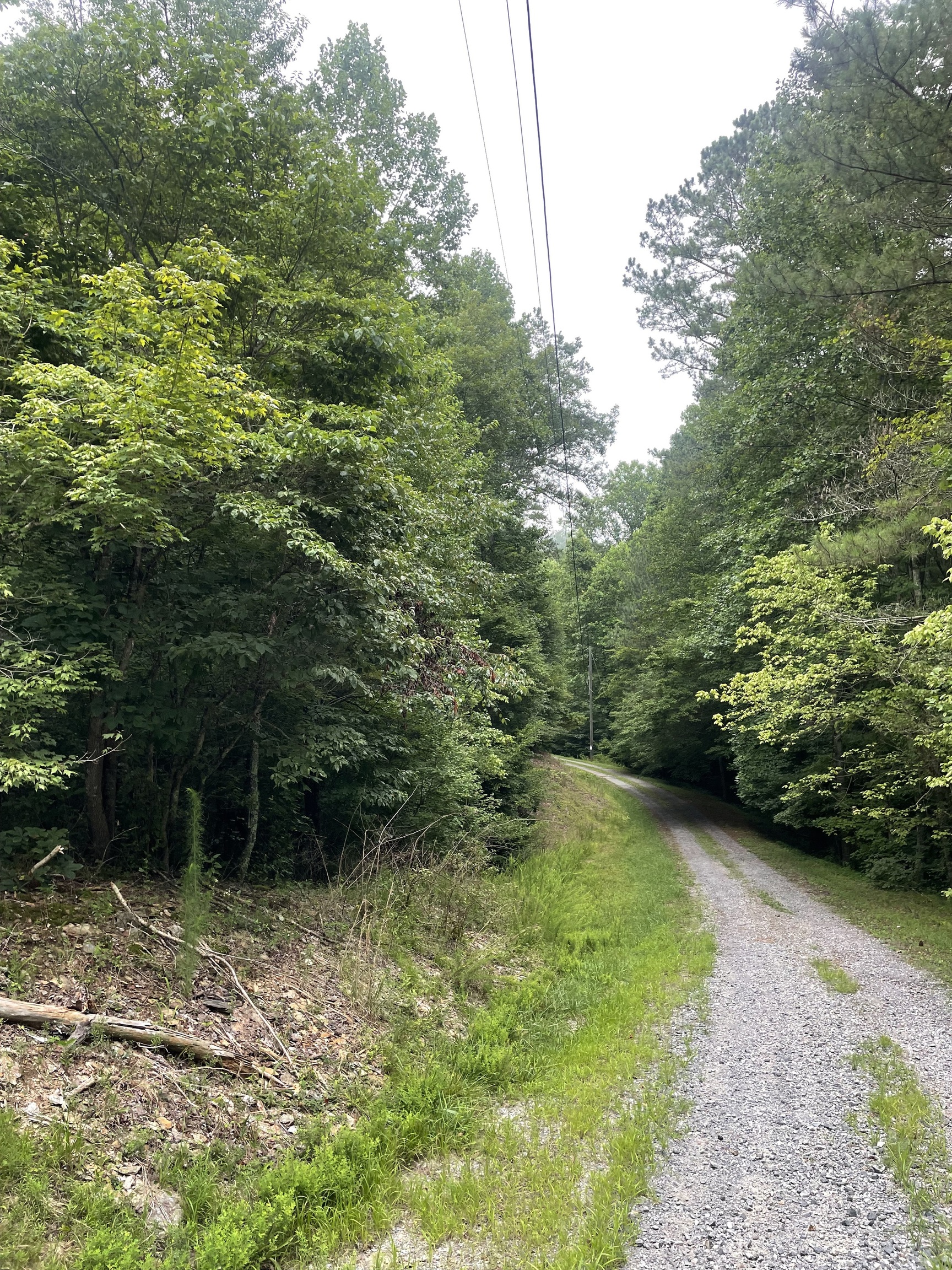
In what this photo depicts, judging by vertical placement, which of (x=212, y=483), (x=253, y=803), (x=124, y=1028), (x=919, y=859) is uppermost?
(x=212, y=483)

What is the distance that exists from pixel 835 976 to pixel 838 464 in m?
10.7

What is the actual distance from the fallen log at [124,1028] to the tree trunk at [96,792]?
232cm

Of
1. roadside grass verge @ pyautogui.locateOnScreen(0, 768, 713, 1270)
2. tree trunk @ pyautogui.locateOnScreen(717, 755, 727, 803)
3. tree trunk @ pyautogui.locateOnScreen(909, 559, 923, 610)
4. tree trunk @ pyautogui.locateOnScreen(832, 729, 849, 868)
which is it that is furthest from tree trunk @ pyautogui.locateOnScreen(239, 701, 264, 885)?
tree trunk @ pyautogui.locateOnScreen(717, 755, 727, 803)

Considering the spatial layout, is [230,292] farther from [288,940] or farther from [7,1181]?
[7,1181]

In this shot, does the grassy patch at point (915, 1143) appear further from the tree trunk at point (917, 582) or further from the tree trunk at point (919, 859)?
the tree trunk at point (919, 859)

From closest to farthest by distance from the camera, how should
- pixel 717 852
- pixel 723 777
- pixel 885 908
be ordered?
1. pixel 885 908
2. pixel 717 852
3. pixel 723 777

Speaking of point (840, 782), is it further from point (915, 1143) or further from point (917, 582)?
point (915, 1143)

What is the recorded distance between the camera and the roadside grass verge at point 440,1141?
2.94 metres

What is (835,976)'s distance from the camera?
23.0 feet

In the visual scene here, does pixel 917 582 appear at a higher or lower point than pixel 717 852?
higher

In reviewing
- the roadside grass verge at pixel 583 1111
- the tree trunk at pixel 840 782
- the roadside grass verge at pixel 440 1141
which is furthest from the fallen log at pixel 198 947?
the tree trunk at pixel 840 782

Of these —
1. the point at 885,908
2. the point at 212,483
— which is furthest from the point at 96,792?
the point at 885,908

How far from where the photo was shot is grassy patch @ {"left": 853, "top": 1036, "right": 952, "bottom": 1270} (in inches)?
124

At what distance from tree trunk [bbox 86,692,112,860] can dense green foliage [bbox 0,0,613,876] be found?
0.03m
